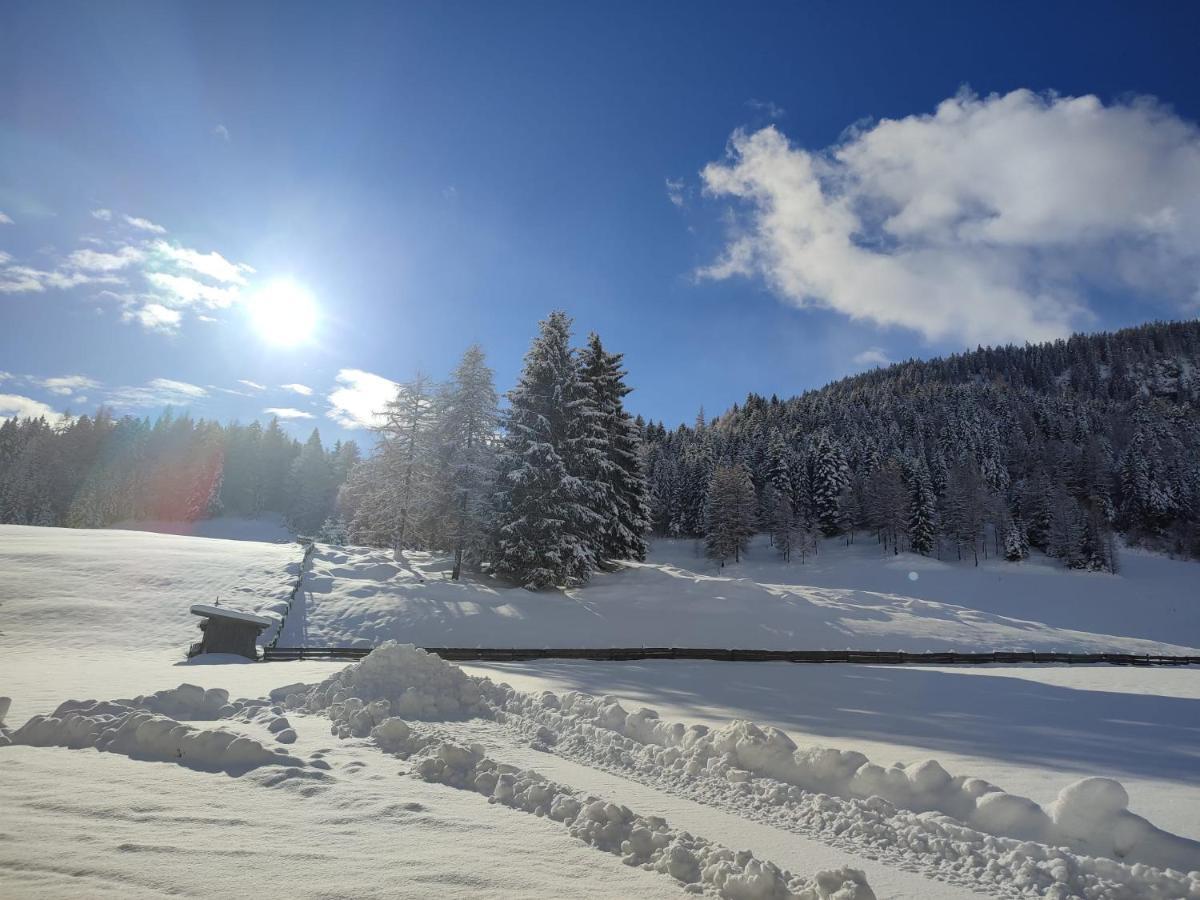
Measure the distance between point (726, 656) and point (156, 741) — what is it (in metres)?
18.0

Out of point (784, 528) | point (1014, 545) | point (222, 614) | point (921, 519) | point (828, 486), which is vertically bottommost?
point (222, 614)

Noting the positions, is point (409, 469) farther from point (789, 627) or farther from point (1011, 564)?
point (1011, 564)

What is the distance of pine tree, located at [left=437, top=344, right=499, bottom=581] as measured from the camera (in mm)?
31203

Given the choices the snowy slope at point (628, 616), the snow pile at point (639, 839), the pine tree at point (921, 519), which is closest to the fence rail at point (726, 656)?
the snowy slope at point (628, 616)

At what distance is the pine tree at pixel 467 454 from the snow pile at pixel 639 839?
2333 cm

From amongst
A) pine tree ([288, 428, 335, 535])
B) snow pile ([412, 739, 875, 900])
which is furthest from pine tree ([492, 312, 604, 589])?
pine tree ([288, 428, 335, 535])

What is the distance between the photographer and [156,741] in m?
7.02

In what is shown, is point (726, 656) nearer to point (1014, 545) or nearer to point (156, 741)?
point (156, 741)

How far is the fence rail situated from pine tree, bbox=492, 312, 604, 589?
820 centimetres

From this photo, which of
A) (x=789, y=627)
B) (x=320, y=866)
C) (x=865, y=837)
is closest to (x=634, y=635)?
(x=789, y=627)

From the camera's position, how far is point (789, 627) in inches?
1097

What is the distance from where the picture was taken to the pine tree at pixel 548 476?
2962 centimetres

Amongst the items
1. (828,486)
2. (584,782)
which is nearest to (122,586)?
(584,782)

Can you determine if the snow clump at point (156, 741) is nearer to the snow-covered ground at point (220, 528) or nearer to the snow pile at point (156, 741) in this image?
the snow pile at point (156, 741)
